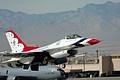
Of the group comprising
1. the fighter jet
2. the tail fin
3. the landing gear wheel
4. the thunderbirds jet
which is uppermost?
the tail fin

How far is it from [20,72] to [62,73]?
5444 millimetres

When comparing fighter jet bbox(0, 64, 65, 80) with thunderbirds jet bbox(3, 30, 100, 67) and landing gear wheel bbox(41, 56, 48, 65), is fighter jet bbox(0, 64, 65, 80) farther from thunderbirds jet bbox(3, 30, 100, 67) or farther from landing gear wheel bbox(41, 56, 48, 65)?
thunderbirds jet bbox(3, 30, 100, 67)

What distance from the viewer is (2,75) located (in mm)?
53625

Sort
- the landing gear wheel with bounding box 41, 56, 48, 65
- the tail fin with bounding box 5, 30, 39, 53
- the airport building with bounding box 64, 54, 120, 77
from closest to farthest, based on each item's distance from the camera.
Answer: the landing gear wheel with bounding box 41, 56, 48, 65, the tail fin with bounding box 5, 30, 39, 53, the airport building with bounding box 64, 54, 120, 77

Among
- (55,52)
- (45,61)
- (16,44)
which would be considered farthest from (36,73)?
(16,44)

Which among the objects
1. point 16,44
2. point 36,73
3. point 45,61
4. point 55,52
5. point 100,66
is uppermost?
point 16,44

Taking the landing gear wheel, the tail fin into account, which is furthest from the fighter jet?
the tail fin

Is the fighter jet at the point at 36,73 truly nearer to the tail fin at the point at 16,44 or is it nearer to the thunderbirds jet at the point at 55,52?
the thunderbirds jet at the point at 55,52

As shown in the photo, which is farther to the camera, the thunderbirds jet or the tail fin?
the tail fin

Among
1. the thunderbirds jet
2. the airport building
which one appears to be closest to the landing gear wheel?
the thunderbirds jet

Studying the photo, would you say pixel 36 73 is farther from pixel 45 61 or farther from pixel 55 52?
pixel 55 52

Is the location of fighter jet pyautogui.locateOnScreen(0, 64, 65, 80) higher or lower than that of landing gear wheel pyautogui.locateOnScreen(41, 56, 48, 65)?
lower

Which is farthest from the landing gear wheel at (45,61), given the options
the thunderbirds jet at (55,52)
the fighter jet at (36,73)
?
the fighter jet at (36,73)

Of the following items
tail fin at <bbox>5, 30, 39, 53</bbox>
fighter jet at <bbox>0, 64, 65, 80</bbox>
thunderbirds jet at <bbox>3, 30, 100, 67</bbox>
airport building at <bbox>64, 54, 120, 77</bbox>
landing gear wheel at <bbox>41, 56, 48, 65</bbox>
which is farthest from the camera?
airport building at <bbox>64, 54, 120, 77</bbox>
